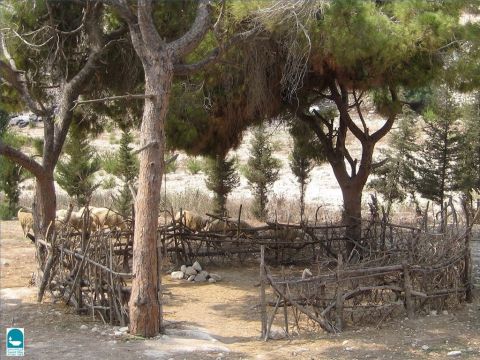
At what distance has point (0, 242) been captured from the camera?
14.5m

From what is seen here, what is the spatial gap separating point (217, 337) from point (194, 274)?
4278 millimetres

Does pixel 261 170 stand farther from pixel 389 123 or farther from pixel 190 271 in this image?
pixel 190 271

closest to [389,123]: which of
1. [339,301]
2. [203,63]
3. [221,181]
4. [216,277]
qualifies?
[216,277]

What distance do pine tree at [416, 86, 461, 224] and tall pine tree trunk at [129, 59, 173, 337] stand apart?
11.8 metres

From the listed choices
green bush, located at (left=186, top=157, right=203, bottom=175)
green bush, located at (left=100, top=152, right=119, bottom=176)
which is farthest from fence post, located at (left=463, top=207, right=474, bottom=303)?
green bush, located at (left=186, top=157, right=203, bottom=175)

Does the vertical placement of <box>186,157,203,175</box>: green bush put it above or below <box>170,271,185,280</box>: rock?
above

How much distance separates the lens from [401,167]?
1903 cm

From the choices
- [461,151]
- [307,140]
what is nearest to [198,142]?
[307,140]

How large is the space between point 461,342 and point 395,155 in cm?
1300

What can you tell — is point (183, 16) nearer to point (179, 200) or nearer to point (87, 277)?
point (87, 277)

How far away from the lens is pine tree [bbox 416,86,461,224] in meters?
17.9

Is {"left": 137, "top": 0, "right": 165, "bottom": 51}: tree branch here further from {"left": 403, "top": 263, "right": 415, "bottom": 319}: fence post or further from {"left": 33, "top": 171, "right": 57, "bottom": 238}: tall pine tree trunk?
{"left": 403, "top": 263, "right": 415, "bottom": 319}: fence post

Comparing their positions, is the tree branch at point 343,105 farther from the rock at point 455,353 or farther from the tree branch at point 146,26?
the rock at point 455,353

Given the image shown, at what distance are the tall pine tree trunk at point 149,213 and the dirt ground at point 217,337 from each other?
28cm
